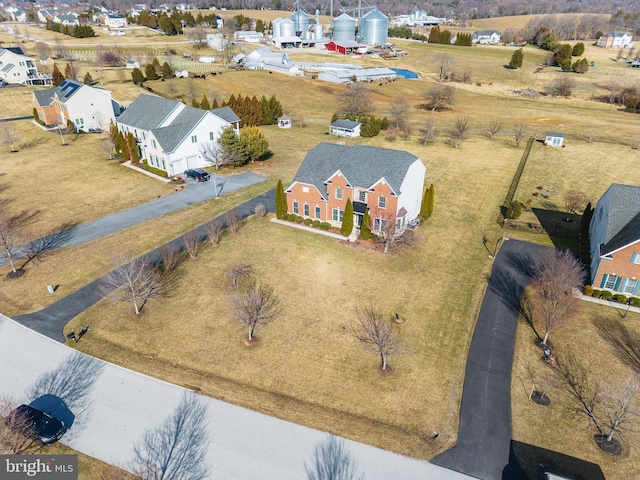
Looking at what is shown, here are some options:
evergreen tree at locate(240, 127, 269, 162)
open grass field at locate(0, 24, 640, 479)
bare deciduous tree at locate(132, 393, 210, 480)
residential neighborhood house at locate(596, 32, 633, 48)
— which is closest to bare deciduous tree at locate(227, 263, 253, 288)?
open grass field at locate(0, 24, 640, 479)

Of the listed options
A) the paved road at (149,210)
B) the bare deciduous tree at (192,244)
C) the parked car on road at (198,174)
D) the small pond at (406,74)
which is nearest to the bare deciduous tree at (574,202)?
the paved road at (149,210)

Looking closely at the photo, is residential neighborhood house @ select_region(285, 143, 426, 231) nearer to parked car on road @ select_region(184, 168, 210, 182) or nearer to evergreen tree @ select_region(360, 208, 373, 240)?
evergreen tree @ select_region(360, 208, 373, 240)

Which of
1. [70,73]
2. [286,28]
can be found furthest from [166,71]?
[286,28]

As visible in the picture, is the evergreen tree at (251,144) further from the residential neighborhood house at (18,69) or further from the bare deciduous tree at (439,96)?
the residential neighborhood house at (18,69)

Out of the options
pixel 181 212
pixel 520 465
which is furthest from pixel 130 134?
pixel 520 465

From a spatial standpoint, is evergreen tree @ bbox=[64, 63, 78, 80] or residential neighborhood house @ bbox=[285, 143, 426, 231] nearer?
residential neighborhood house @ bbox=[285, 143, 426, 231]

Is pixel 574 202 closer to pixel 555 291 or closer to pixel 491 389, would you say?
pixel 555 291
